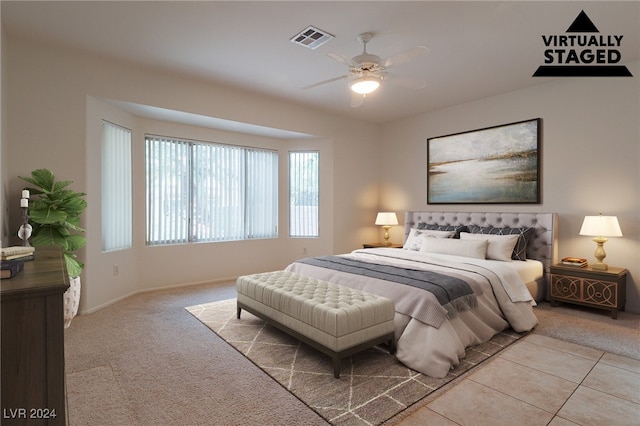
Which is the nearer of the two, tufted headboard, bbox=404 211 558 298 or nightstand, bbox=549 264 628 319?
nightstand, bbox=549 264 628 319

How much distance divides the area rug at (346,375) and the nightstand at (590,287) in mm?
1239

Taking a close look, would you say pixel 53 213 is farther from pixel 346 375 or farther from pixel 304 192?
pixel 304 192

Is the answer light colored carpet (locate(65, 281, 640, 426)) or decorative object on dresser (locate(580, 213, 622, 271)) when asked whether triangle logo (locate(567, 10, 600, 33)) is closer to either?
decorative object on dresser (locate(580, 213, 622, 271))

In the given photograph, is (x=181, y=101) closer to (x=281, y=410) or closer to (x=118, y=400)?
(x=118, y=400)

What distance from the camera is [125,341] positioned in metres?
2.97

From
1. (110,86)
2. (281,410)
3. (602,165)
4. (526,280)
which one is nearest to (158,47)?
(110,86)

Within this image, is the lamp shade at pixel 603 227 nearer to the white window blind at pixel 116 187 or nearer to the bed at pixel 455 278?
the bed at pixel 455 278

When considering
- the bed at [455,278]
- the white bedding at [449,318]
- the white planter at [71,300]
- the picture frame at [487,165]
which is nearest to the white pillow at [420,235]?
the bed at [455,278]

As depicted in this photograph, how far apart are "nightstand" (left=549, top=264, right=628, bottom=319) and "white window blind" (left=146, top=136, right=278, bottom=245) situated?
4.33 metres

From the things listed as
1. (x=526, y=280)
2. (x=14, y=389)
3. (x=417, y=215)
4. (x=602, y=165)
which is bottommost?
(x=526, y=280)

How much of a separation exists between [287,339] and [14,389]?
2.17 m

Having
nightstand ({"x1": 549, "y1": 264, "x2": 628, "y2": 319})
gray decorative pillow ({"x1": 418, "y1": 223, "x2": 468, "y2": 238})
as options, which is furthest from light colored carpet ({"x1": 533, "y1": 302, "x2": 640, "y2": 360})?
gray decorative pillow ({"x1": 418, "y1": 223, "x2": 468, "y2": 238})

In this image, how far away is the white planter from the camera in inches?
126

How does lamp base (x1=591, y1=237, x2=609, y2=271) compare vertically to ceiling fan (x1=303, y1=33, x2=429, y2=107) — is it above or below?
below
